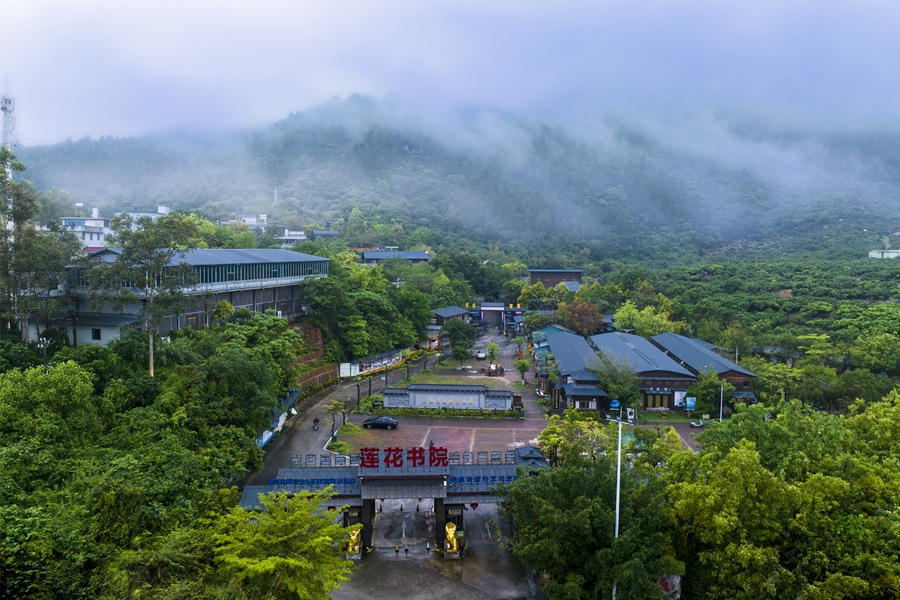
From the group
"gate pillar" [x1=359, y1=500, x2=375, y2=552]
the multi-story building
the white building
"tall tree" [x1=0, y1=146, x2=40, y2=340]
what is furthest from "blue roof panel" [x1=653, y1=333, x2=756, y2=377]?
the white building

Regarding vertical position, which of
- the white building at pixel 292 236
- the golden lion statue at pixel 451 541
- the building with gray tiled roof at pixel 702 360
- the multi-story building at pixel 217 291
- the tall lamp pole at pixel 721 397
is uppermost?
the white building at pixel 292 236

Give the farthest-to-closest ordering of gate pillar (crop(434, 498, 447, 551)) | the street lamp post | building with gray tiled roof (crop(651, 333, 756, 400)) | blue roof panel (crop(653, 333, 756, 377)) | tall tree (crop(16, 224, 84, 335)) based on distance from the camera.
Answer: blue roof panel (crop(653, 333, 756, 377)), building with gray tiled roof (crop(651, 333, 756, 400)), tall tree (crop(16, 224, 84, 335)), the street lamp post, gate pillar (crop(434, 498, 447, 551))

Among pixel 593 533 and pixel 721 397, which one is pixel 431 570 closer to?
pixel 593 533

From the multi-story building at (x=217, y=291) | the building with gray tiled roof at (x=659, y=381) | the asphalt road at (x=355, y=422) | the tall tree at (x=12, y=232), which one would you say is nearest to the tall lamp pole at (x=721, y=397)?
the building with gray tiled roof at (x=659, y=381)

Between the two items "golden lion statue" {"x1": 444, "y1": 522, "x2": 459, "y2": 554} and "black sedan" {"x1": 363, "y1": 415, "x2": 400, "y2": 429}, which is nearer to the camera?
"golden lion statue" {"x1": 444, "y1": 522, "x2": 459, "y2": 554}

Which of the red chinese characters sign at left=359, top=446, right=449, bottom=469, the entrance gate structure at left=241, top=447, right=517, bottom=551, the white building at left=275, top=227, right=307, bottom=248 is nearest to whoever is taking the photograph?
the entrance gate structure at left=241, top=447, right=517, bottom=551

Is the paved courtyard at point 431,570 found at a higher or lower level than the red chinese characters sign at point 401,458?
lower

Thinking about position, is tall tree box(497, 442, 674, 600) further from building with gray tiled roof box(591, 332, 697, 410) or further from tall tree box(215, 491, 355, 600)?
building with gray tiled roof box(591, 332, 697, 410)

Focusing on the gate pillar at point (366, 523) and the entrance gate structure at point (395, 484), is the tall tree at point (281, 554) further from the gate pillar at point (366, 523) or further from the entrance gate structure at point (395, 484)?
the gate pillar at point (366, 523)
